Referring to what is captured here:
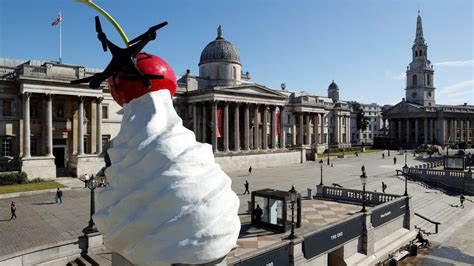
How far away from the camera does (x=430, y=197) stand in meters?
34.4

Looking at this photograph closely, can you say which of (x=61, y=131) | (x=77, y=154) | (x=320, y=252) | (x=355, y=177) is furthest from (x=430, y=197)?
(x=61, y=131)

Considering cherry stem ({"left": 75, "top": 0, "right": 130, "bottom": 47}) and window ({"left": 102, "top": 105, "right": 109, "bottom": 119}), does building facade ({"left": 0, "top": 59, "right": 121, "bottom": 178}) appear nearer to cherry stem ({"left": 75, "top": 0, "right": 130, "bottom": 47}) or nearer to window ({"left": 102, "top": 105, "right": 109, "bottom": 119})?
window ({"left": 102, "top": 105, "right": 109, "bottom": 119})

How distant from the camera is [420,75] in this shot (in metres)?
120

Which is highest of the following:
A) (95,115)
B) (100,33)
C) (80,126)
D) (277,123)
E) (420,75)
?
(420,75)

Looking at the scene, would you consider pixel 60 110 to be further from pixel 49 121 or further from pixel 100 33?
pixel 100 33

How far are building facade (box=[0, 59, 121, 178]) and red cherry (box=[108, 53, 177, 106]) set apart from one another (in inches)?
1435

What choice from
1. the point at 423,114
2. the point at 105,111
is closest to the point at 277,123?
the point at 105,111

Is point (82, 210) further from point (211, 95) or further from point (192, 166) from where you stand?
point (211, 95)

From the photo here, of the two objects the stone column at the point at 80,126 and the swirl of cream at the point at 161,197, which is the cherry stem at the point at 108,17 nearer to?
the swirl of cream at the point at 161,197

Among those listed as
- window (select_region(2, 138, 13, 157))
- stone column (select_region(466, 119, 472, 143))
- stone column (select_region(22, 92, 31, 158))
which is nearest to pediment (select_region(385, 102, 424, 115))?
stone column (select_region(466, 119, 472, 143))

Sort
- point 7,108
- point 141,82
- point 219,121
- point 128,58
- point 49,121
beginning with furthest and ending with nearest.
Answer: point 219,121 < point 49,121 < point 7,108 < point 141,82 < point 128,58

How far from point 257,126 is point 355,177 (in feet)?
69.6

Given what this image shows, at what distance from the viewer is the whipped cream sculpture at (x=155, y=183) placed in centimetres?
675

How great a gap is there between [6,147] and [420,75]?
123 meters
